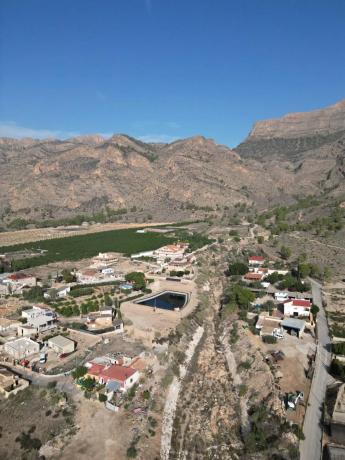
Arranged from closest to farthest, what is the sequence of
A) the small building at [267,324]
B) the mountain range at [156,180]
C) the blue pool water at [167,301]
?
the small building at [267,324] < the blue pool water at [167,301] < the mountain range at [156,180]

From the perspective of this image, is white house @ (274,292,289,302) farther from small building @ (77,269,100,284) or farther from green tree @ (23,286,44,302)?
green tree @ (23,286,44,302)

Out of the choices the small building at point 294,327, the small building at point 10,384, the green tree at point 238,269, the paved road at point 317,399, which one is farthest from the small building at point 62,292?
the paved road at point 317,399

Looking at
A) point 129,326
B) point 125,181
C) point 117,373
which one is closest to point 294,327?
point 129,326

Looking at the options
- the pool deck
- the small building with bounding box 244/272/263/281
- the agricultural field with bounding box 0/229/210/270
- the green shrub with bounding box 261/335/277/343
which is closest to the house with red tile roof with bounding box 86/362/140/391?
the pool deck

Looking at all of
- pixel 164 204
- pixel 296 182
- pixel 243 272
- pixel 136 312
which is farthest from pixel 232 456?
pixel 296 182

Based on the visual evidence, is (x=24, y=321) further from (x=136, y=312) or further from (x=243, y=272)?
(x=243, y=272)

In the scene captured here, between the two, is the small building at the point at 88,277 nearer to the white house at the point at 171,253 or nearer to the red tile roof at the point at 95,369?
the white house at the point at 171,253
